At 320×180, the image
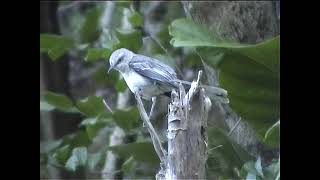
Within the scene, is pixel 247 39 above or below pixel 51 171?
above

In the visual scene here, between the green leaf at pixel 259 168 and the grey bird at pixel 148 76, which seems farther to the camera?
the green leaf at pixel 259 168

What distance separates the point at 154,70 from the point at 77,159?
144 cm

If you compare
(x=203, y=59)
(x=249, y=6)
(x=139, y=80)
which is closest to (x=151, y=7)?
(x=249, y=6)

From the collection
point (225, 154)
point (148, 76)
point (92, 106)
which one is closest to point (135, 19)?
point (92, 106)

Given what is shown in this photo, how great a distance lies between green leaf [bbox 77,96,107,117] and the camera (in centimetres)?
374

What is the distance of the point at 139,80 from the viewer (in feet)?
8.20

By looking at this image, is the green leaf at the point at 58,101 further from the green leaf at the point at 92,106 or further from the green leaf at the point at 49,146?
the green leaf at the point at 49,146

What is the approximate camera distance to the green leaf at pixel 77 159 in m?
3.78

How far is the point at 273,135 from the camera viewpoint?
3.00 m

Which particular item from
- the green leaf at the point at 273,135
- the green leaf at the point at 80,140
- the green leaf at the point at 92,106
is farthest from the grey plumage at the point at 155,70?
the green leaf at the point at 80,140

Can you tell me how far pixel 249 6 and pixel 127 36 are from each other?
2.06 feet

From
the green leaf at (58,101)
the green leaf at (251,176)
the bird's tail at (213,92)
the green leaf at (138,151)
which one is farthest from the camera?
the green leaf at (58,101)
